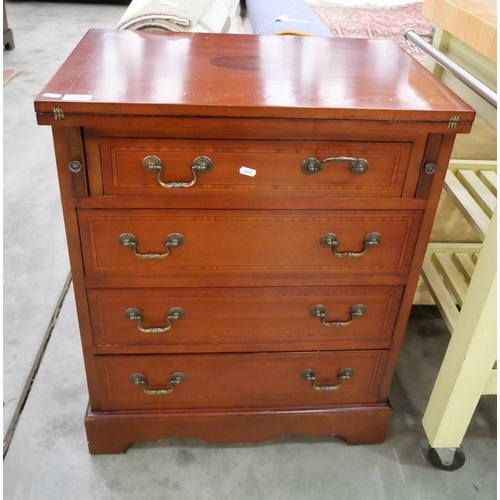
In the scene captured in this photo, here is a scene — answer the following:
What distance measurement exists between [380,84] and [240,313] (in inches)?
20.4

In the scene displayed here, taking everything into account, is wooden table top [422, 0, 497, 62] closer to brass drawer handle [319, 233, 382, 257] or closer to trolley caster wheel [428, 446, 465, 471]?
brass drawer handle [319, 233, 382, 257]

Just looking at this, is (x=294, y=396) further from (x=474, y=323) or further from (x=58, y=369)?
(x=58, y=369)

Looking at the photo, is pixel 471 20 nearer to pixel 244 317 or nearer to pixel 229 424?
pixel 244 317

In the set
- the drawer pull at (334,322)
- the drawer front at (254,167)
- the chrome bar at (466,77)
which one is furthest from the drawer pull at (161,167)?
the chrome bar at (466,77)

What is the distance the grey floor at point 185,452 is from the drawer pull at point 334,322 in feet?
1.26

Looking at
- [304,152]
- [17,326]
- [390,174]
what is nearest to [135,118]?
[304,152]

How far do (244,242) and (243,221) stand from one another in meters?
0.05

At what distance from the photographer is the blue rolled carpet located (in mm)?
1505

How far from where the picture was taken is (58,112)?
31.0 inches

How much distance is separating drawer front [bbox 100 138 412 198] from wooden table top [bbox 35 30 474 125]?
62 millimetres

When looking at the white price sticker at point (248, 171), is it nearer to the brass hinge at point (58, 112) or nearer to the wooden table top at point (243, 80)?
the wooden table top at point (243, 80)

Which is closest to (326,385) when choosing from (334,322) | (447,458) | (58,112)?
(334,322)

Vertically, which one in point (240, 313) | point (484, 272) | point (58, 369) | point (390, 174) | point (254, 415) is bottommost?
point (58, 369)

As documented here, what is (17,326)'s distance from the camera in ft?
5.17
